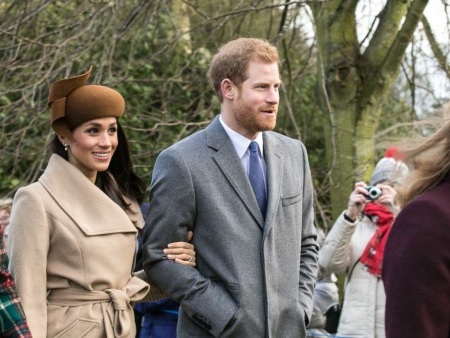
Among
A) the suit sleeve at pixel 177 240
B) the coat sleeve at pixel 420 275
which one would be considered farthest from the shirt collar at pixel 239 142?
the coat sleeve at pixel 420 275

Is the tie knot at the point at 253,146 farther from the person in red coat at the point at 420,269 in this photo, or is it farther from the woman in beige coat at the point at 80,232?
the person in red coat at the point at 420,269

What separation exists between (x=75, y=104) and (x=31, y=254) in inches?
29.4

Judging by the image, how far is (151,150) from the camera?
898 cm

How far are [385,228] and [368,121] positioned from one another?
2672 mm

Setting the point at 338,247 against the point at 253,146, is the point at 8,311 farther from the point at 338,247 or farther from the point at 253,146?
the point at 338,247

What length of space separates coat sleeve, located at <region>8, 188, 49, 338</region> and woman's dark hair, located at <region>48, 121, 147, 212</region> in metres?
0.51

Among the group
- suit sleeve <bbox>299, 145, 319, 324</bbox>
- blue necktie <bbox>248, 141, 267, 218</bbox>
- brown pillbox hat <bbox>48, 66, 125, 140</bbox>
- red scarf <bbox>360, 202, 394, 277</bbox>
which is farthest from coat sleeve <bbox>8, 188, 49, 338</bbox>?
red scarf <bbox>360, 202, 394, 277</bbox>

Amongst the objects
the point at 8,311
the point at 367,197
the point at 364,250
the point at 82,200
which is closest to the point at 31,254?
the point at 82,200

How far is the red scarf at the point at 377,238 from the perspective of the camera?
19.7 ft

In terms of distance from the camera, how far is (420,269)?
8.18 feet

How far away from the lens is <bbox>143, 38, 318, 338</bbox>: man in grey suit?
4.21 metres

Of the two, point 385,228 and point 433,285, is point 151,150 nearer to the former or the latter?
point 385,228

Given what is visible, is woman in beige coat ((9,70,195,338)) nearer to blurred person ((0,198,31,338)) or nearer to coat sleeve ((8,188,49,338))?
coat sleeve ((8,188,49,338))

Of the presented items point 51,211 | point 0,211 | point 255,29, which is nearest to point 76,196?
point 51,211
